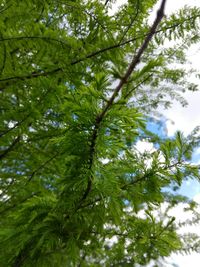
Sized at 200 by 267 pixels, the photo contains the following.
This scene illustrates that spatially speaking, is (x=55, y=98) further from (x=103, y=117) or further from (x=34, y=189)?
(x=34, y=189)

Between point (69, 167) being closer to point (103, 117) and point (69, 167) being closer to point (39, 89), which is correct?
point (103, 117)

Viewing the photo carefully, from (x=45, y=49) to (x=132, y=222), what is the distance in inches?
50.3

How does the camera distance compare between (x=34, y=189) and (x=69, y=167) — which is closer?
(x=69, y=167)

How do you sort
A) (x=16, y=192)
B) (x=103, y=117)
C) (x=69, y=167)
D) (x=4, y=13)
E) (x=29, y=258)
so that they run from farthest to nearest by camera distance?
(x=16, y=192), (x=4, y=13), (x=29, y=258), (x=69, y=167), (x=103, y=117)

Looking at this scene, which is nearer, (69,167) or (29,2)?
(69,167)

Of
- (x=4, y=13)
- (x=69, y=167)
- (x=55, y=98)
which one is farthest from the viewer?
(x=4, y=13)

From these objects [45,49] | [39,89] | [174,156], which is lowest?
[174,156]

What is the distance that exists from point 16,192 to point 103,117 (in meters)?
1.85

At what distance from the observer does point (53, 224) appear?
178 cm

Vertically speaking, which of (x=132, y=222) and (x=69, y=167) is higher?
(x=69, y=167)

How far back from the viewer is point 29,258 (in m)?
1.93

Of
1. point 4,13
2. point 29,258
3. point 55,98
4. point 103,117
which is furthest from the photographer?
point 4,13

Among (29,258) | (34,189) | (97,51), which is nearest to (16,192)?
(34,189)

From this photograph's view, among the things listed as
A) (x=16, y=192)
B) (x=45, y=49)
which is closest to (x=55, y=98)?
(x=45, y=49)
